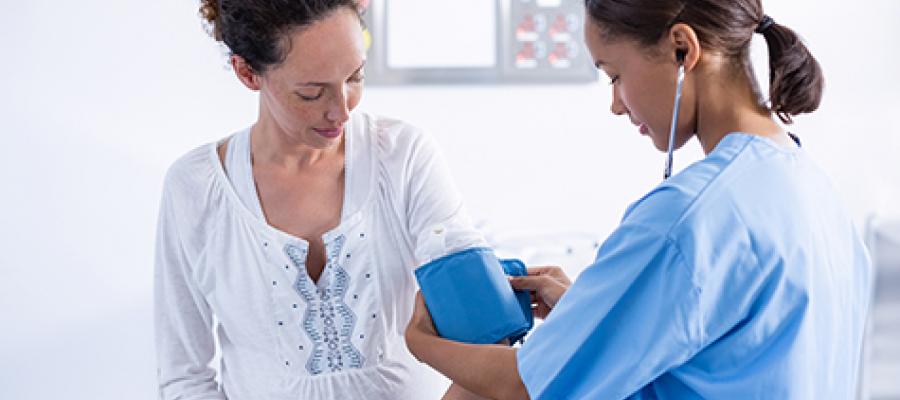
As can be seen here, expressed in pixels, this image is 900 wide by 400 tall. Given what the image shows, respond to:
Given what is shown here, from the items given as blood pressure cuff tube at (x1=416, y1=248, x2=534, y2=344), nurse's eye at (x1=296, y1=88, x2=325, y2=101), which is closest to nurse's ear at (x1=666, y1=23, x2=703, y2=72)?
blood pressure cuff tube at (x1=416, y1=248, x2=534, y2=344)

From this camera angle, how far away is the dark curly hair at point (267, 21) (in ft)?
3.81

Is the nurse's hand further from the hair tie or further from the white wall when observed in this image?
the white wall

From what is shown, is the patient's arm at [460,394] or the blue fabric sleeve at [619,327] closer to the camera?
the blue fabric sleeve at [619,327]

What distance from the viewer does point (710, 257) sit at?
0.87 metres

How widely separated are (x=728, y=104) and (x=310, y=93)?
537 millimetres

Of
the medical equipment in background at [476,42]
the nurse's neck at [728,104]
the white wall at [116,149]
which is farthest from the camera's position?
the medical equipment in background at [476,42]

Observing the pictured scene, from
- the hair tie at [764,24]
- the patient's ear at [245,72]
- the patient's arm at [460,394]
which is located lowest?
the patient's arm at [460,394]

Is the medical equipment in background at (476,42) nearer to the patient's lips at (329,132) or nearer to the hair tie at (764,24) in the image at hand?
the patient's lips at (329,132)

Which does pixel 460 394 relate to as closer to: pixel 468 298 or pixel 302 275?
pixel 468 298

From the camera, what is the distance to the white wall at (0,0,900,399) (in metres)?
2.03

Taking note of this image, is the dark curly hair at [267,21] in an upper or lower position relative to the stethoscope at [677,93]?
upper

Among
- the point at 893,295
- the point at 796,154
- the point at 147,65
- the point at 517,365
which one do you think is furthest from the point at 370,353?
the point at 893,295

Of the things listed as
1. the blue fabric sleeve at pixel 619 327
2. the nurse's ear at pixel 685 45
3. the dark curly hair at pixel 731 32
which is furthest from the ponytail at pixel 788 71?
the blue fabric sleeve at pixel 619 327

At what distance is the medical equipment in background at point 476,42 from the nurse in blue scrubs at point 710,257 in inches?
50.0
